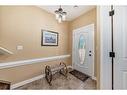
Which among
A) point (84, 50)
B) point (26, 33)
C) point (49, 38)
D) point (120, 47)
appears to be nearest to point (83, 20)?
point (84, 50)

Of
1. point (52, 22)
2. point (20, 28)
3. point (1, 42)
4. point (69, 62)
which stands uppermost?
point (52, 22)

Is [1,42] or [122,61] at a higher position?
[1,42]

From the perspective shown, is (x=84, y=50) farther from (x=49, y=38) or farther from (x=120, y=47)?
(x=120, y=47)

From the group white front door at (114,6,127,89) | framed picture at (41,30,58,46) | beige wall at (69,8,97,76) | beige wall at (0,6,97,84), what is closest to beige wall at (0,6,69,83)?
beige wall at (0,6,97,84)

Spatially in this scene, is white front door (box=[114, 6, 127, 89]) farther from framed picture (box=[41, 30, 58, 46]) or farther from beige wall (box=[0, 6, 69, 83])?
framed picture (box=[41, 30, 58, 46])

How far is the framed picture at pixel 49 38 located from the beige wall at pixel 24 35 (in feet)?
0.43

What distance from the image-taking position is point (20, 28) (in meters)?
2.91

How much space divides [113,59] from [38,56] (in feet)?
7.91

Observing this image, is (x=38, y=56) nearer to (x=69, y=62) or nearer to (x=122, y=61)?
(x=69, y=62)

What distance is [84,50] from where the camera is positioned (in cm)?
414

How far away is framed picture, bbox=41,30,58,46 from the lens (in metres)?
3.68

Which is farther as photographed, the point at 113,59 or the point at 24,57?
the point at 24,57
